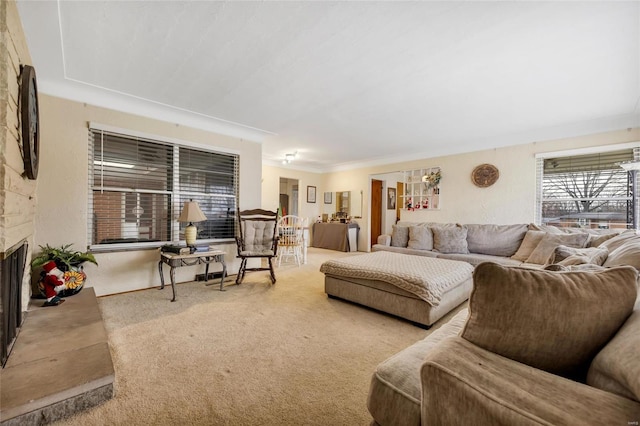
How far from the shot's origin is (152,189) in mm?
3480

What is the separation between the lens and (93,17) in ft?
6.08

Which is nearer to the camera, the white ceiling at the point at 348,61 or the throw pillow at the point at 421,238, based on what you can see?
the white ceiling at the point at 348,61

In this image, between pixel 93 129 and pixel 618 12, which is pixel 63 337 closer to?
pixel 93 129

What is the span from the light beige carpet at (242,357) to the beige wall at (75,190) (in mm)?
286

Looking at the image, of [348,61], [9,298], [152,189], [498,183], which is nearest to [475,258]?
[498,183]

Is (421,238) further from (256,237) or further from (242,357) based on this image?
(242,357)

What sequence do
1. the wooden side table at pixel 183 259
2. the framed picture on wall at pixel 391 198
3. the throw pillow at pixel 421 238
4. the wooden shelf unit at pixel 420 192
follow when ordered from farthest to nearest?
the framed picture on wall at pixel 391 198 → the wooden shelf unit at pixel 420 192 → the throw pillow at pixel 421 238 → the wooden side table at pixel 183 259

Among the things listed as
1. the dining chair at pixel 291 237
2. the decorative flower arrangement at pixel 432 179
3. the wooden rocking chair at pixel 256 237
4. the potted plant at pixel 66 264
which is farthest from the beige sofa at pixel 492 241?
the potted plant at pixel 66 264

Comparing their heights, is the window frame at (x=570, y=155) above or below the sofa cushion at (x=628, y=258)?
above

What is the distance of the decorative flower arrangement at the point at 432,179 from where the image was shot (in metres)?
5.32

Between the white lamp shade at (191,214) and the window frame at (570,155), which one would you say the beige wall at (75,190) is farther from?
the window frame at (570,155)

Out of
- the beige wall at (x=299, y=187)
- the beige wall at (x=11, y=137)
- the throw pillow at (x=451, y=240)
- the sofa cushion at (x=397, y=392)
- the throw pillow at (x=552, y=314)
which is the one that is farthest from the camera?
the beige wall at (x=299, y=187)

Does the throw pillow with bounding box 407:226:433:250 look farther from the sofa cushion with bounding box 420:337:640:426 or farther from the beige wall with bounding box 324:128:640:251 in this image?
the sofa cushion with bounding box 420:337:640:426

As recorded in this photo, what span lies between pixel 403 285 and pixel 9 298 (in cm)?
274
